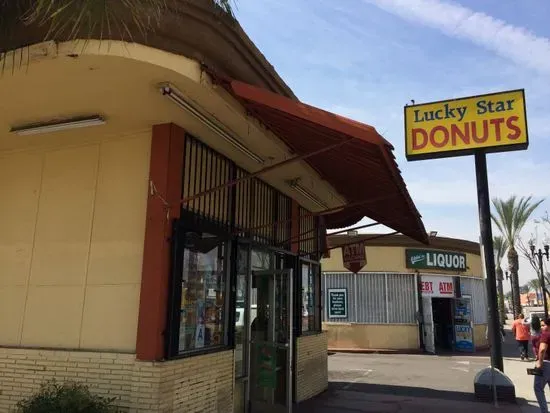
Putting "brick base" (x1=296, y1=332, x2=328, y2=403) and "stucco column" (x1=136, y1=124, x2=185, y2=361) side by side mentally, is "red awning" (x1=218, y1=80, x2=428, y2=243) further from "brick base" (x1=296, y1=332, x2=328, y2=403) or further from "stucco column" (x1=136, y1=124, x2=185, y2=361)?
"brick base" (x1=296, y1=332, x2=328, y2=403)

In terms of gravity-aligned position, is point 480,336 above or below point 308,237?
below

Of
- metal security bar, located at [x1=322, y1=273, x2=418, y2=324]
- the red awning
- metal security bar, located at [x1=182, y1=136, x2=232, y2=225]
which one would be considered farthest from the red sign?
metal security bar, located at [x1=322, y1=273, x2=418, y2=324]

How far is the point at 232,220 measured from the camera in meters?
7.54

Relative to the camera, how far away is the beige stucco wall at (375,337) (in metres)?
20.3

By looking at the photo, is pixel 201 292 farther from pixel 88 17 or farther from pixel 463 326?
pixel 463 326

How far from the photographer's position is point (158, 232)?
5.86m

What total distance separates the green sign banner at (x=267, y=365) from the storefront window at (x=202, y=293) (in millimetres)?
1229

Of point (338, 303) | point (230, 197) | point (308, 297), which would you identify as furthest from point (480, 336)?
point (230, 197)

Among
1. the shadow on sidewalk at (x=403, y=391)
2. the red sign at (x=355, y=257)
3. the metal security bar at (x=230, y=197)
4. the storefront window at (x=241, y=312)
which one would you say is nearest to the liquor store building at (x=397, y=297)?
the red sign at (x=355, y=257)

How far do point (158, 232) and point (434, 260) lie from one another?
1766 centimetres

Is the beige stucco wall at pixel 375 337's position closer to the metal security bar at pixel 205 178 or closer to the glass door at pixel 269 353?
the glass door at pixel 269 353

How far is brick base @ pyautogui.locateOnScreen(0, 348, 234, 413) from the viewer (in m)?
5.51

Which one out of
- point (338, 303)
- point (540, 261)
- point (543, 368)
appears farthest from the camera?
point (540, 261)

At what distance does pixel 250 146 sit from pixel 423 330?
52.7 ft
